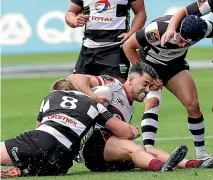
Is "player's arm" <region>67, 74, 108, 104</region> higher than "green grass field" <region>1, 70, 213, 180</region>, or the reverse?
"player's arm" <region>67, 74, 108, 104</region>

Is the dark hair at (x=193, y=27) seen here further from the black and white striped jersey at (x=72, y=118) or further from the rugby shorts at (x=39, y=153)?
the rugby shorts at (x=39, y=153)

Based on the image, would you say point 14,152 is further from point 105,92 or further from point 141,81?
point 141,81

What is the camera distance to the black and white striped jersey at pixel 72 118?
916cm

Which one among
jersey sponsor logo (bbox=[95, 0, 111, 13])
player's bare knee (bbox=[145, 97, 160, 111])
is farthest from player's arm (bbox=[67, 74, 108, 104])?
jersey sponsor logo (bbox=[95, 0, 111, 13])

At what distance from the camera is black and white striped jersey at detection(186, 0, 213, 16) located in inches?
393

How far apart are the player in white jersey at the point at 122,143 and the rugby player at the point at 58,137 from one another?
7.0 inches

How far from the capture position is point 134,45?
10516 millimetres

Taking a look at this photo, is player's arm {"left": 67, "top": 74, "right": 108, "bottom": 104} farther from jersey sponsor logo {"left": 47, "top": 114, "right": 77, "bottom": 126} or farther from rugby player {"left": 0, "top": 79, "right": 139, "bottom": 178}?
jersey sponsor logo {"left": 47, "top": 114, "right": 77, "bottom": 126}

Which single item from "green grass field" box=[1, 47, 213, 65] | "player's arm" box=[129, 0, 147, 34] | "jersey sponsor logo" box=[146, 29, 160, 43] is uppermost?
"jersey sponsor logo" box=[146, 29, 160, 43]

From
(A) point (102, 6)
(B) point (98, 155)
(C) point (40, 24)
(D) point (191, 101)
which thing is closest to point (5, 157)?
(B) point (98, 155)

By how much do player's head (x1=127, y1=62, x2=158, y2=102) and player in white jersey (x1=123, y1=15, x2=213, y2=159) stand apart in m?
0.69

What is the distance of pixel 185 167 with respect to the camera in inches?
375

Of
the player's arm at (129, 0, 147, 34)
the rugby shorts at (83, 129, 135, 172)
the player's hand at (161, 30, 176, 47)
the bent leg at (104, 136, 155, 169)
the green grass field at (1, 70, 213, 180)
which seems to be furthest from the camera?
the player's arm at (129, 0, 147, 34)

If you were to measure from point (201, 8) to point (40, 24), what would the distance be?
17818 millimetres
